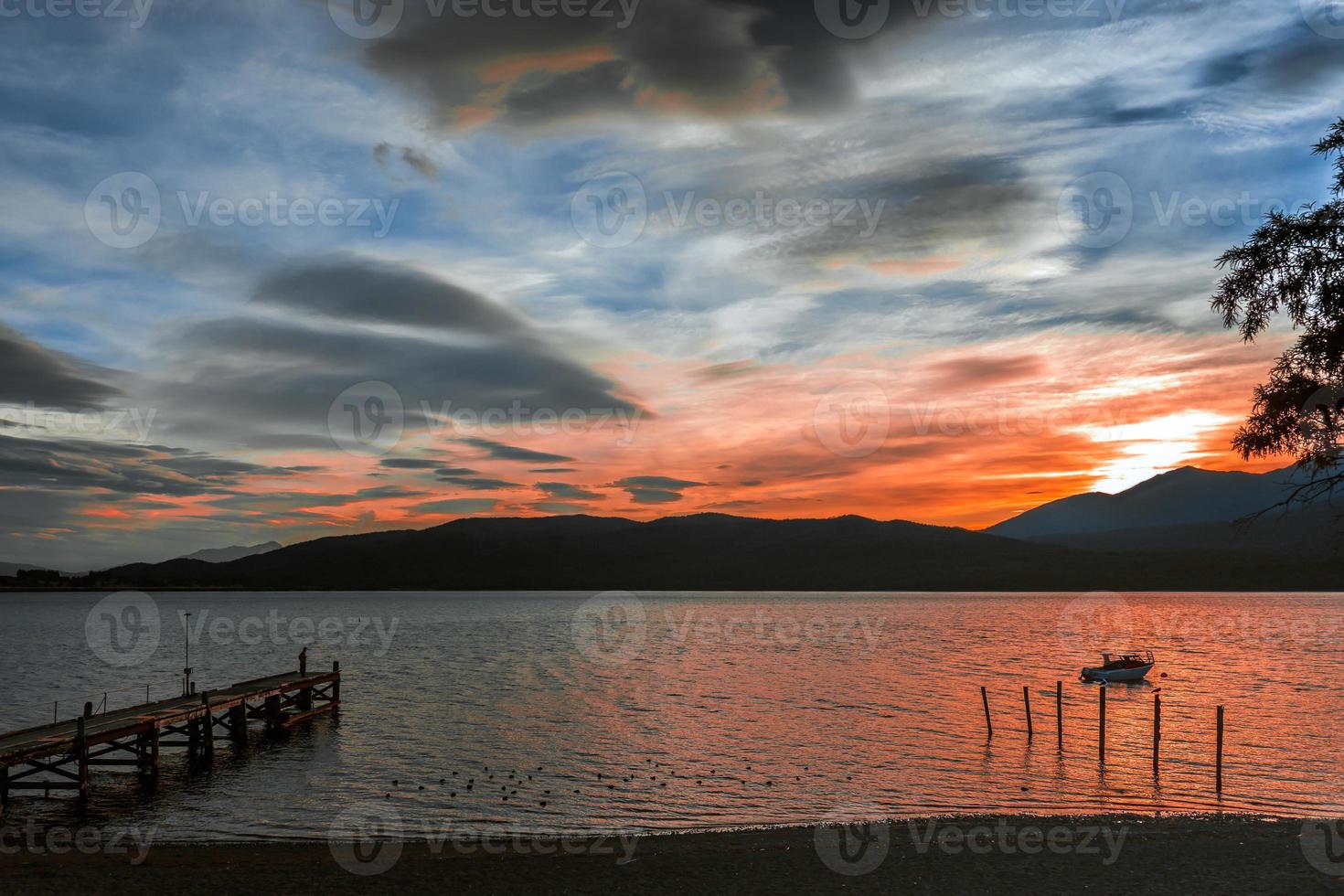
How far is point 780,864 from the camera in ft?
64.5

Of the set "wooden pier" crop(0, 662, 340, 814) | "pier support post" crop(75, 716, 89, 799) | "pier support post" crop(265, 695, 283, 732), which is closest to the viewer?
"pier support post" crop(75, 716, 89, 799)

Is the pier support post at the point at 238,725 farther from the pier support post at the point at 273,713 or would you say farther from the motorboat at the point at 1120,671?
the motorboat at the point at 1120,671

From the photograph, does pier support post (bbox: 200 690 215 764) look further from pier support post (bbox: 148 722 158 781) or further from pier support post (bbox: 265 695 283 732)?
pier support post (bbox: 265 695 283 732)

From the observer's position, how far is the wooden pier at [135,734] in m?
29.2

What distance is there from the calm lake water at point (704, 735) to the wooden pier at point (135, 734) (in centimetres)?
104

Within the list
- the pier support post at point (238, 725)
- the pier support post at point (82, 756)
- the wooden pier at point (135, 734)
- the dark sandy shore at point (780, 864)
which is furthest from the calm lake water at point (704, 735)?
the dark sandy shore at point (780, 864)

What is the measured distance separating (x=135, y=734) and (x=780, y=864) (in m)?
28.4

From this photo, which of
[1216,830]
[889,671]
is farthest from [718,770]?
[889,671]

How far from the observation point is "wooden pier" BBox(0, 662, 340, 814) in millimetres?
29203

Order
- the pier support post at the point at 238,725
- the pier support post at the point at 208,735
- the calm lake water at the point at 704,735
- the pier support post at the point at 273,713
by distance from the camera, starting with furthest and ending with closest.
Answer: the pier support post at the point at 273,713, the pier support post at the point at 238,725, the pier support post at the point at 208,735, the calm lake water at the point at 704,735

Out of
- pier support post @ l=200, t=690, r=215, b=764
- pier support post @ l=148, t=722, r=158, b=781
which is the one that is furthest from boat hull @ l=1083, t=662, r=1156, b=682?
pier support post @ l=148, t=722, r=158, b=781

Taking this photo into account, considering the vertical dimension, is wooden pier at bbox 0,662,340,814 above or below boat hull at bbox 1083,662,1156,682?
above

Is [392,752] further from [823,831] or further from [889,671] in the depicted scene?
[889,671]

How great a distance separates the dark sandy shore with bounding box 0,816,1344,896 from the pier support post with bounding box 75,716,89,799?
7336 mm
